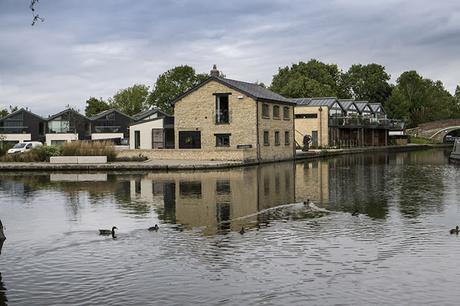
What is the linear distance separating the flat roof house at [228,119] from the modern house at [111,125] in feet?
112

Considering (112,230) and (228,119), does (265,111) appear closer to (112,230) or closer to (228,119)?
(228,119)

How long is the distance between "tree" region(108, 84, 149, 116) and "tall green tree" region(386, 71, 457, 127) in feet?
179

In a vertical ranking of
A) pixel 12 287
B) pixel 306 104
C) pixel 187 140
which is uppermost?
pixel 306 104

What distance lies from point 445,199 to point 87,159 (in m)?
29.6

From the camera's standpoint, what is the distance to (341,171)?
3966 centimetres

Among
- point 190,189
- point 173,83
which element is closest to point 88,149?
point 190,189

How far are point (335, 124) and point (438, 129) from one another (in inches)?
1665

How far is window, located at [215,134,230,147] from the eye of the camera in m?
51.6

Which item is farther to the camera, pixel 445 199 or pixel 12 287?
pixel 445 199

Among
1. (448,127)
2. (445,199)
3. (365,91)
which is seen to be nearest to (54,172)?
(445,199)

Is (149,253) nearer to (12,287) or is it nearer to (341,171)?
(12,287)

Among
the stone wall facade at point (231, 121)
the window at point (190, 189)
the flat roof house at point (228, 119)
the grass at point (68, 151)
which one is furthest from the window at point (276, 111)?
the window at point (190, 189)

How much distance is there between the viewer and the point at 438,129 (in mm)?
108750

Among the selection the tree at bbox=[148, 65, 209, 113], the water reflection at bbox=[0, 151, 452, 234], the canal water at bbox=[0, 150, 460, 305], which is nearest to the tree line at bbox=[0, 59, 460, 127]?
the tree at bbox=[148, 65, 209, 113]
